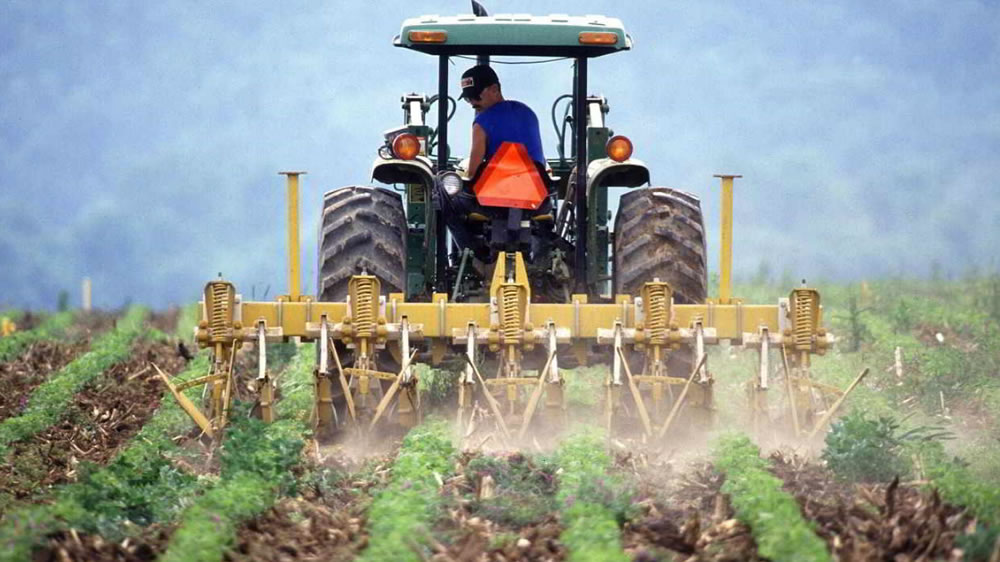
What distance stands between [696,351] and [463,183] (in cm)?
192

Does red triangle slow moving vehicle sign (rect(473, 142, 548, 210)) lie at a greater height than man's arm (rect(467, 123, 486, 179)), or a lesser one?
lesser

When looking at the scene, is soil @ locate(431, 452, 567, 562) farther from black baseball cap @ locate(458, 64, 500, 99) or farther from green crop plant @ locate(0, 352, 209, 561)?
black baseball cap @ locate(458, 64, 500, 99)

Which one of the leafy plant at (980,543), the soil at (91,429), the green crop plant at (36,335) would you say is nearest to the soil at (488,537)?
the leafy plant at (980,543)

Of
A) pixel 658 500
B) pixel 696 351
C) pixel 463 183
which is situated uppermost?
pixel 463 183

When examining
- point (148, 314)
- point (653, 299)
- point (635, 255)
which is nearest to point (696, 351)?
point (653, 299)

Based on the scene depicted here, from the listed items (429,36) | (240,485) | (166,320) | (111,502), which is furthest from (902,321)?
(111,502)

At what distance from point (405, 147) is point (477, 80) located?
632 millimetres

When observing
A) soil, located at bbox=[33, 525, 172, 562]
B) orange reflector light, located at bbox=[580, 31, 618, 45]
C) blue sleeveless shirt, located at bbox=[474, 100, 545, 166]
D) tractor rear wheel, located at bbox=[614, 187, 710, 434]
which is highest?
orange reflector light, located at bbox=[580, 31, 618, 45]

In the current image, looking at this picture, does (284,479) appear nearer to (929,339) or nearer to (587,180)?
(587,180)

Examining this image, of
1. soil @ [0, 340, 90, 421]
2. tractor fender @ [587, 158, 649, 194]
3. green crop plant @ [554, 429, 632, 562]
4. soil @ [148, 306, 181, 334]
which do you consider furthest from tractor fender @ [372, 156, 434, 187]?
soil @ [148, 306, 181, 334]

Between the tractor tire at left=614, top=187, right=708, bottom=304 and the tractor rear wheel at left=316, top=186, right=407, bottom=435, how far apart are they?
57.8 inches

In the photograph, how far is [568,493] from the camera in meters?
8.02

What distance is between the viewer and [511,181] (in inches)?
430

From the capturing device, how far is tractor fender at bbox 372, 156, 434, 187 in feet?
36.3
